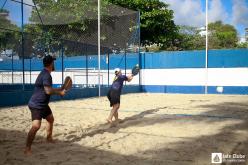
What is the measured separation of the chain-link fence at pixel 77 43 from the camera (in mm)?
20125

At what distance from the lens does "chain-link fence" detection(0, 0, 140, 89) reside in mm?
20125

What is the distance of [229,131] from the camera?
841 centimetres

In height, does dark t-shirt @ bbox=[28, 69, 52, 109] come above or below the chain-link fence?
below

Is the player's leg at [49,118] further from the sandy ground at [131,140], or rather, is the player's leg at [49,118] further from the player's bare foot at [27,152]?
the player's bare foot at [27,152]

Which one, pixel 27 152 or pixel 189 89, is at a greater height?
pixel 189 89

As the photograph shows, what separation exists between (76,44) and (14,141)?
1313cm

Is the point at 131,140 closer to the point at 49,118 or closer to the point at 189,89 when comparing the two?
the point at 49,118

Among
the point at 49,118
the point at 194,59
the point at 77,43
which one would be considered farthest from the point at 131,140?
the point at 194,59

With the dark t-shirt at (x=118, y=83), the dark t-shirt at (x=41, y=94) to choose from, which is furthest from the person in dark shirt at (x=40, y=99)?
the dark t-shirt at (x=118, y=83)

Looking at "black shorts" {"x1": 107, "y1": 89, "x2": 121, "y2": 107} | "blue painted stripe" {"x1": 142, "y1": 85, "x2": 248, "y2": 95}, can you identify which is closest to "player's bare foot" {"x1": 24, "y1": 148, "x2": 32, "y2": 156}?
"black shorts" {"x1": 107, "y1": 89, "x2": 121, "y2": 107}

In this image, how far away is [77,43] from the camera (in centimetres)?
2003

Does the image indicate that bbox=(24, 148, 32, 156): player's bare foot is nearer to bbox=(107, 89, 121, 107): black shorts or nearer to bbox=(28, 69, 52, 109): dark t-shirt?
bbox=(28, 69, 52, 109): dark t-shirt

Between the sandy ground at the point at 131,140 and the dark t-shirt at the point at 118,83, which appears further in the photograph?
the dark t-shirt at the point at 118,83

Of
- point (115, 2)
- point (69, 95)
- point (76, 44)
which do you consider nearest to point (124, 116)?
point (69, 95)
